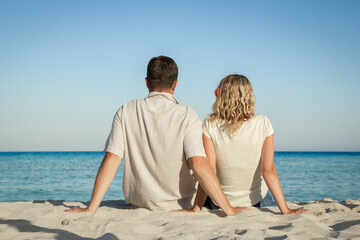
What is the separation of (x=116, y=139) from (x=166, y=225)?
0.99 metres

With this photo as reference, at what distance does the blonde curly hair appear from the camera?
11.0ft

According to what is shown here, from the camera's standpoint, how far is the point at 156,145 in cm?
313

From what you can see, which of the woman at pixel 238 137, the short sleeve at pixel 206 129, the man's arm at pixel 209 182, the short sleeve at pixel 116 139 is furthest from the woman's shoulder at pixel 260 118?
→ the short sleeve at pixel 116 139

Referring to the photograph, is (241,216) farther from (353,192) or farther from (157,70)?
(353,192)

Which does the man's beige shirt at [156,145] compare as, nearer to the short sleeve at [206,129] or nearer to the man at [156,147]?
the man at [156,147]

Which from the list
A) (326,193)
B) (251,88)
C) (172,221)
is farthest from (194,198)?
(326,193)

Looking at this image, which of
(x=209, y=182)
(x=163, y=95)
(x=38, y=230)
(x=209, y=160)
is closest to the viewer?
(x=38, y=230)

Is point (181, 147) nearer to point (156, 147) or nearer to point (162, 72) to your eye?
point (156, 147)

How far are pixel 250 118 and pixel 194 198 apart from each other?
1.00 m

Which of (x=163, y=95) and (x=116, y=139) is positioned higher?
(x=163, y=95)

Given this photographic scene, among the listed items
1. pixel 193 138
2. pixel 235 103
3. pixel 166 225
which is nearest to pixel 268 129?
pixel 235 103

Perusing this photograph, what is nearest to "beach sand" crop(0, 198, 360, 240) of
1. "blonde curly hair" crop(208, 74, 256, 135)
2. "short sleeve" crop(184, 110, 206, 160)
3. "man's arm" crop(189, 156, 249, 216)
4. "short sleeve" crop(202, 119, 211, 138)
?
"man's arm" crop(189, 156, 249, 216)

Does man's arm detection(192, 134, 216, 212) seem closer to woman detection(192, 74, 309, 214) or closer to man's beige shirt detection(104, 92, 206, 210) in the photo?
woman detection(192, 74, 309, 214)

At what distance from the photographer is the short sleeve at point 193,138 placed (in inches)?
121
